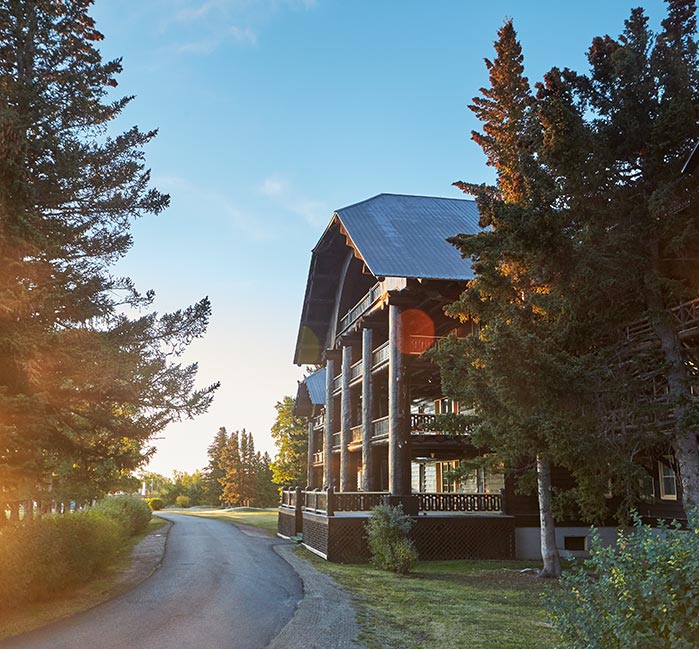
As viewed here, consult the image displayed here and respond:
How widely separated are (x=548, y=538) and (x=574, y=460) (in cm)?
432

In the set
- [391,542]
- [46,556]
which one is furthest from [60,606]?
[391,542]

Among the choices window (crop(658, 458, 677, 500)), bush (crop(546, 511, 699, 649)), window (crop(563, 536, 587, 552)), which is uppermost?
window (crop(658, 458, 677, 500))

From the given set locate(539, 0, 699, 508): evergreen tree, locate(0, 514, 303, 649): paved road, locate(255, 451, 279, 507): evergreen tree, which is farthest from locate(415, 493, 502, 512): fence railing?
locate(255, 451, 279, 507): evergreen tree

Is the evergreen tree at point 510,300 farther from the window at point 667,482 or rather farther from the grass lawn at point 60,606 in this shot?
the grass lawn at point 60,606

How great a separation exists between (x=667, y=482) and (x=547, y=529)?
6437mm

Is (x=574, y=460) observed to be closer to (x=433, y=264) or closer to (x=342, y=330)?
(x=433, y=264)

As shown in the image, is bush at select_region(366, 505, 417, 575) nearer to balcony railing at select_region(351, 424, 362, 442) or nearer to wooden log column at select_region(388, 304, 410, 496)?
wooden log column at select_region(388, 304, 410, 496)

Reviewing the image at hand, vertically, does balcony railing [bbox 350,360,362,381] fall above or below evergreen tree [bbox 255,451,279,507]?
above

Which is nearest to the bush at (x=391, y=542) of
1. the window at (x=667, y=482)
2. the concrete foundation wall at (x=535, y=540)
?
the concrete foundation wall at (x=535, y=540)

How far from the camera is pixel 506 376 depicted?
1286 centimetres

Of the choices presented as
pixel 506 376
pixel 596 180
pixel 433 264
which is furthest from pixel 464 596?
pixel 433 264

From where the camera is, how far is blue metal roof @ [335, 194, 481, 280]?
960 inches

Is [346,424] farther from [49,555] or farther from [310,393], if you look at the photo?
[49,555]

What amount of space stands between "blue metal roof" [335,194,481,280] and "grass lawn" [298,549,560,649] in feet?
33.0
